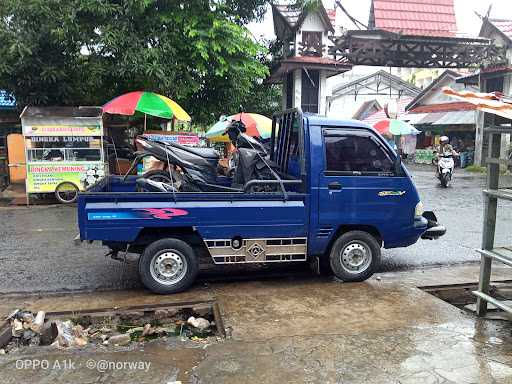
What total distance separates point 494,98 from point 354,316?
2.60m

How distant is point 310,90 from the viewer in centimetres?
1973

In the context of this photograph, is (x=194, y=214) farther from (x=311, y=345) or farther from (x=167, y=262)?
(x=311, y=345)

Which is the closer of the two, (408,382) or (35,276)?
(408,382)

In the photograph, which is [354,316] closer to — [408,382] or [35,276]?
[408,382]

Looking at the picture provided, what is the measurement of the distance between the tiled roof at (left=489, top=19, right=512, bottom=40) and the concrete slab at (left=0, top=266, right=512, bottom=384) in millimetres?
20226

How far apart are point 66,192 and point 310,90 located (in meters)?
11.3

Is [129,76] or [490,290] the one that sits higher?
[129,76]

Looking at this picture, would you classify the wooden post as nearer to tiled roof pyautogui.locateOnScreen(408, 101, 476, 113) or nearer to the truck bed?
the truck bed

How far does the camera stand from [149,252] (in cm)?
534

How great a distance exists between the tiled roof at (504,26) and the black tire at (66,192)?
19.7 m

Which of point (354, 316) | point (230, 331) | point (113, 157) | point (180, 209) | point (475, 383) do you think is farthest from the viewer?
point (113, 157)

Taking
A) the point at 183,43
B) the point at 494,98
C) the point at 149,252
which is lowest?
the point at 149,252

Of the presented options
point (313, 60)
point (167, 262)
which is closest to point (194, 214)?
point (167, 262)

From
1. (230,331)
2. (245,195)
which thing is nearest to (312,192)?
(245,195)
